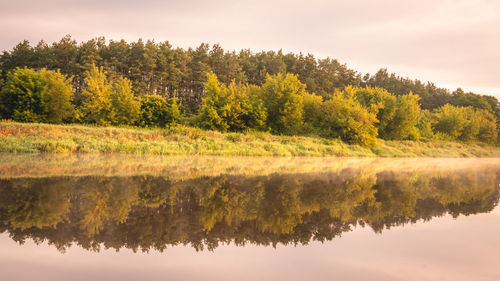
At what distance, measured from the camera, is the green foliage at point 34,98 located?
3167cm

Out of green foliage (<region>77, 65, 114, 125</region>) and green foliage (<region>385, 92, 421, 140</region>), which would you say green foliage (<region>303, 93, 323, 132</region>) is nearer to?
green foliage (<region>385, 92, 421, 140</region>)

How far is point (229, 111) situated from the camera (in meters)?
36.8

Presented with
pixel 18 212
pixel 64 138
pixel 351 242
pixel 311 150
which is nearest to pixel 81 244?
pixel 18 212

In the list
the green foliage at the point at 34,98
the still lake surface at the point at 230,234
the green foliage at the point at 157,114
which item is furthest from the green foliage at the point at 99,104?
the still lake surface at the point at 230,234

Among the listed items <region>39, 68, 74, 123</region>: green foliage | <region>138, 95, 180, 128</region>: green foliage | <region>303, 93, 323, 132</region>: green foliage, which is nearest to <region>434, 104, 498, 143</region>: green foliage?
<region>303, 93, 323, 132</region>: green foliage

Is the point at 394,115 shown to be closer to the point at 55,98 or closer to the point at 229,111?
the point at 229,111

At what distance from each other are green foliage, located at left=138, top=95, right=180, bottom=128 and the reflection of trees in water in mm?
26883

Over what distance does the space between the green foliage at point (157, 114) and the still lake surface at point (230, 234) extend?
27794 mm

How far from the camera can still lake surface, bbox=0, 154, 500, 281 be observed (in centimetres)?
378

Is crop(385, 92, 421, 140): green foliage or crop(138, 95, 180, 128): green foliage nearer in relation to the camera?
crop(138, 95, 180, 128): green foliage

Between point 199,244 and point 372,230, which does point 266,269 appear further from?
point 372,230

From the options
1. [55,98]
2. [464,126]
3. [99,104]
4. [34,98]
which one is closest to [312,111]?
[99,104]

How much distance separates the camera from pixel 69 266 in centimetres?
364

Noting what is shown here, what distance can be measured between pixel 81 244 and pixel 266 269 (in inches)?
97.2
